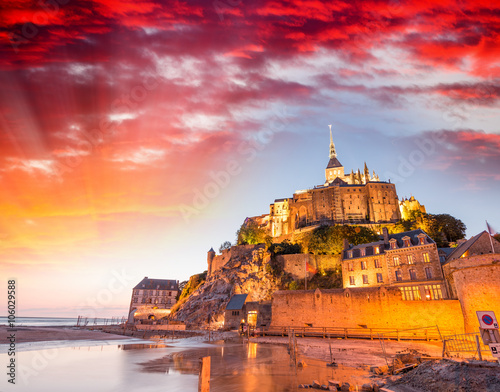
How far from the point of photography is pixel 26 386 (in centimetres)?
1423

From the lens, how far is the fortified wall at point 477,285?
1953cm

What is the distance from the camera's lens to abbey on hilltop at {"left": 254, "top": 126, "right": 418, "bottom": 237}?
6980 centimetres

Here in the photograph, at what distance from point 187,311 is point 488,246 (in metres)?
47.3

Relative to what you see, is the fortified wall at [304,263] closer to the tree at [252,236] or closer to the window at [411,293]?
the tree at [252,236]

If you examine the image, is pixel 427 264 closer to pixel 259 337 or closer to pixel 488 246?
pixel 488 246

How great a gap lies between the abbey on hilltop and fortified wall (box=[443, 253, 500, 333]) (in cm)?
4723

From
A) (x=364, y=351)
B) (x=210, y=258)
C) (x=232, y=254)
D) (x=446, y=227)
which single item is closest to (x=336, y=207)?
(x=446, y=227)

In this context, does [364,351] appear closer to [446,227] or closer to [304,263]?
[304,263]

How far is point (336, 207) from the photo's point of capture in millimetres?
73500

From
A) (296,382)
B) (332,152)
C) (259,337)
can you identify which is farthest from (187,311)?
(332,152)

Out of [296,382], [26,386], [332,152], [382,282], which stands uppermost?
[332,152]

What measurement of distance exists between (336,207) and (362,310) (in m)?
47.8

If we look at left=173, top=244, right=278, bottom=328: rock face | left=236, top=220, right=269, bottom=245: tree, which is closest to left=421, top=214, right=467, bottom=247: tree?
left=173, top=244, right=278, bottom=328: rock face

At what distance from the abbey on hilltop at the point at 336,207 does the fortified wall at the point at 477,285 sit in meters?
47.2
